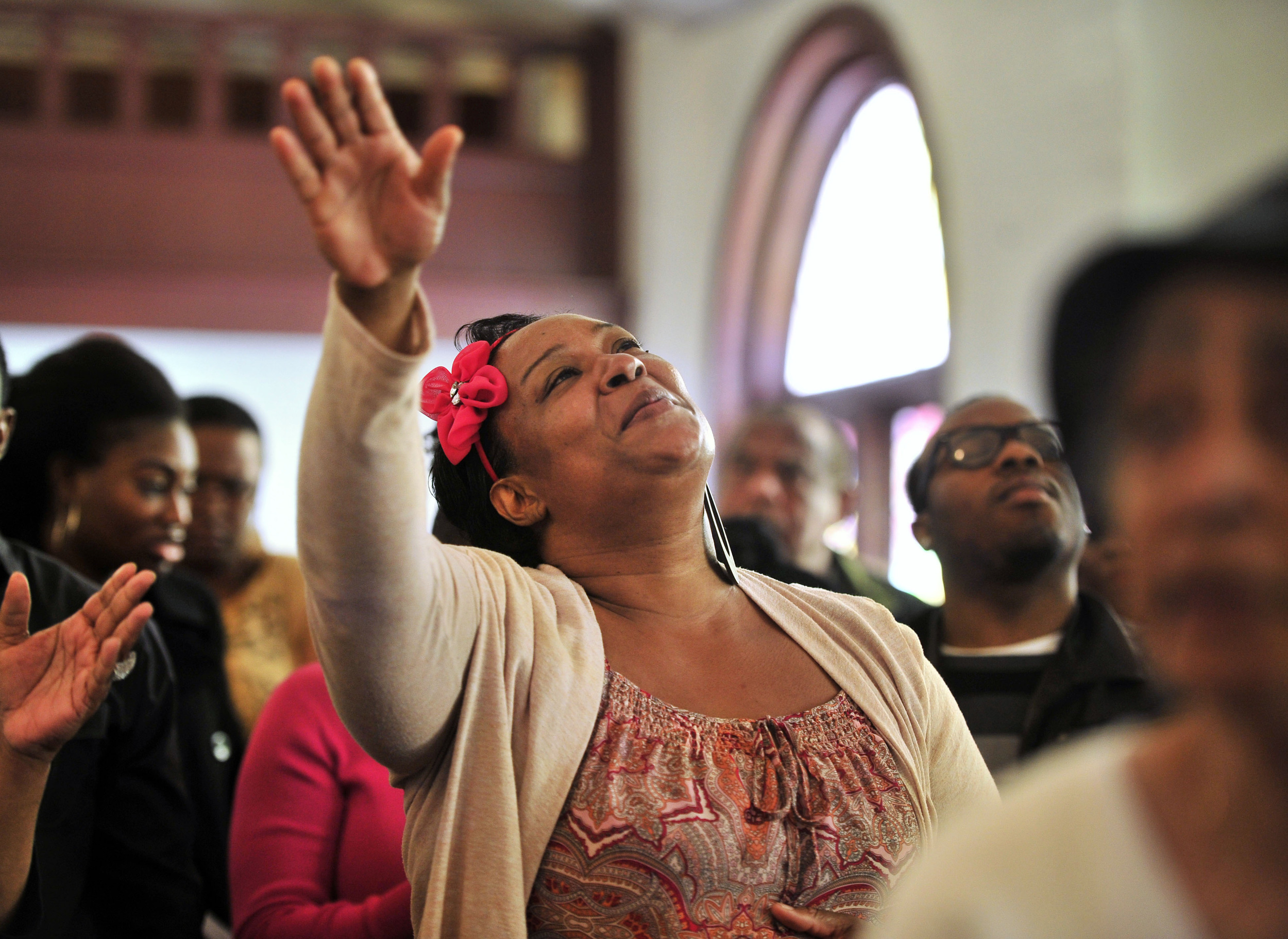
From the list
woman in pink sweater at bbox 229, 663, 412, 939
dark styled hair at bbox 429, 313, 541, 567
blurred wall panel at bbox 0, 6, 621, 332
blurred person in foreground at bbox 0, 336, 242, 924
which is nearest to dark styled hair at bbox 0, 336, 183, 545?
blurred person in foreground at bbox 0, 336, 242, 924

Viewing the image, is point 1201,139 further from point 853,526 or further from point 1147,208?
point 853,526

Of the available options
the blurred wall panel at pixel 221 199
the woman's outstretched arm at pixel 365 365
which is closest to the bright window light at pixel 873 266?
the blurred wall panel at pixel 221 199

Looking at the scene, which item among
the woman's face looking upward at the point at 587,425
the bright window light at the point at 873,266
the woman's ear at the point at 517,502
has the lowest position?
the woman's ear at the point at 517,502

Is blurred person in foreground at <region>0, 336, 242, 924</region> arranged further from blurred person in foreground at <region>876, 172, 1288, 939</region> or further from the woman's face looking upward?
blurred person in foreground at <region>876, 172, 1288, 939</region>

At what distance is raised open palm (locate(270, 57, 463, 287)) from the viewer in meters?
1.02

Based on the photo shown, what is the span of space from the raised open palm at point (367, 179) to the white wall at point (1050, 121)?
8.22 ft

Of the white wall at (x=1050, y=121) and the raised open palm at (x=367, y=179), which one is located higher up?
the white wall at (x=1050, y=121)

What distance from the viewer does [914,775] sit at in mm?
1372

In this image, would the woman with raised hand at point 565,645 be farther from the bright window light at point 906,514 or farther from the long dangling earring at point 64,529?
the bright window light at point 906,514

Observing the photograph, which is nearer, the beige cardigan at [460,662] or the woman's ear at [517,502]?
the beige cardigan at [460,662]

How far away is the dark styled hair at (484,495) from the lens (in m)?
1.59

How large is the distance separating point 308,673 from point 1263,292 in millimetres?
1598

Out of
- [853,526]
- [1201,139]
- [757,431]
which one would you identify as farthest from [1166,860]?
[853,526]

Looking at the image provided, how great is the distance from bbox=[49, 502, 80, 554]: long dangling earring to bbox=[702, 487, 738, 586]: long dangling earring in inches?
60.0
